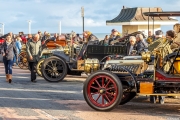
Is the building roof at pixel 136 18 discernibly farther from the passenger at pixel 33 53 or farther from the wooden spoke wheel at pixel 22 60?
the passenger at pixel 33 53

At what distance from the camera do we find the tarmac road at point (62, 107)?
33.0ft

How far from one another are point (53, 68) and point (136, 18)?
11.1 meters

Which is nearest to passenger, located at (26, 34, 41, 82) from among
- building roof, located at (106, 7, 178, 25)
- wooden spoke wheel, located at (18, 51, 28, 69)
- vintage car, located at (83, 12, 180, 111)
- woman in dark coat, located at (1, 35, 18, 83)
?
woman in dark coat, located at (1, 35, 18, 83)

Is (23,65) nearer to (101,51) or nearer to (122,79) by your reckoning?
(101,51)

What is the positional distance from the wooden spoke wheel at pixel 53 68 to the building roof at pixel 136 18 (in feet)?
30.5

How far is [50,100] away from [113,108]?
2.47m

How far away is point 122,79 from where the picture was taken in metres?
10.6

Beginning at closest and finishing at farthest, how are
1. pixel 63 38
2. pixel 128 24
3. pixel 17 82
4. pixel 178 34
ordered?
pixel 178 34
pixel 17 82
pixel 63 38
pixel 128 24

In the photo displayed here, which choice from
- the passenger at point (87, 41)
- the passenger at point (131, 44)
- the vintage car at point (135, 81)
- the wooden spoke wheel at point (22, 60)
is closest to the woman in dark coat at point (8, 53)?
the passenger at point (87, 41)

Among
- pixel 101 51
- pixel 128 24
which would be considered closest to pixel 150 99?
pixel 101 51

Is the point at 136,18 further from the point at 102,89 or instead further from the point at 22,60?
the point at 102,89

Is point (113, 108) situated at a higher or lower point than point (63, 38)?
lower

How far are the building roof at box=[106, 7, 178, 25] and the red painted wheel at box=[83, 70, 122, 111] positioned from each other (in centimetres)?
1533

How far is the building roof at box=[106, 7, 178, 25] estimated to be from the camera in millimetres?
26562
